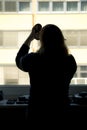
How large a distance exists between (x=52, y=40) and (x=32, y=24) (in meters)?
1.04

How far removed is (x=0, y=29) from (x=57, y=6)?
523 millimetres

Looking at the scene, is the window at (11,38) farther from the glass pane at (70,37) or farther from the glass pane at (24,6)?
the glass pane at (70,37)

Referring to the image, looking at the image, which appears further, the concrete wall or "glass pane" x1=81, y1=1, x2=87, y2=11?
"glass pane" x1=81, y1=1, x2=87, y2=11

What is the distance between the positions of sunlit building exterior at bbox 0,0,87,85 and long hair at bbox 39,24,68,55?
822mm

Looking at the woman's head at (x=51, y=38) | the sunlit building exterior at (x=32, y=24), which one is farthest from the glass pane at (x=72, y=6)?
the woman's head at (x=51, y=38)

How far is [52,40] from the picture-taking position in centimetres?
166

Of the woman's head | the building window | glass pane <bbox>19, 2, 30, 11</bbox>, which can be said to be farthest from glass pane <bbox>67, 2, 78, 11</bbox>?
the woman's head

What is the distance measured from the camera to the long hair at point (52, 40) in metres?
1.65

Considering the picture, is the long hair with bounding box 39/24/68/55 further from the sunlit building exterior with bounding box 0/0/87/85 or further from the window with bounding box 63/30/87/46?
the window with bounding box 63/30/87/46

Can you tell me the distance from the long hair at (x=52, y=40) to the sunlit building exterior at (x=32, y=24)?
82cm

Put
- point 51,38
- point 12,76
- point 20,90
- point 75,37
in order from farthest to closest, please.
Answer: point 75,37
point 12,76
point 20,90
point 51,38

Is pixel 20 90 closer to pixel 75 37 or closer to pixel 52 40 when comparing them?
pixel 75 37

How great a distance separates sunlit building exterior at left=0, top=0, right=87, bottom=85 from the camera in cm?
259

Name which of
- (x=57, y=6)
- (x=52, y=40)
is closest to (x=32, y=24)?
(x=57, y=6)
